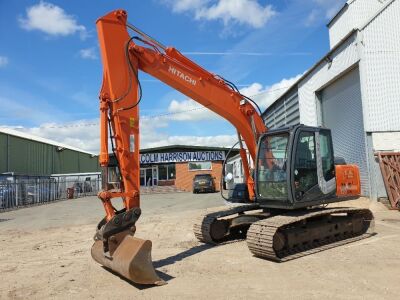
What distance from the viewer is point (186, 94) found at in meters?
8.77

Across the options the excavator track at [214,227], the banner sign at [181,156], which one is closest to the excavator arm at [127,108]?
the excavator track at [214,227]

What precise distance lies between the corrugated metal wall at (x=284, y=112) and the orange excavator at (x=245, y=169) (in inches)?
541

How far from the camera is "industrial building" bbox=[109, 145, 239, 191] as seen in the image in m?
45.0

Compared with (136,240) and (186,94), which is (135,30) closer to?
(186,94)

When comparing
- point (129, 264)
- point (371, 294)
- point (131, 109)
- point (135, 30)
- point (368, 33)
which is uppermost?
point (368, 33)

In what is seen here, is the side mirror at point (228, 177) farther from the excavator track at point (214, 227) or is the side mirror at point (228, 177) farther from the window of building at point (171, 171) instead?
the window of building at point (171, 171)

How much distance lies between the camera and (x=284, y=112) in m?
25.8

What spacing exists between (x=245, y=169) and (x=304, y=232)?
6.72 feet

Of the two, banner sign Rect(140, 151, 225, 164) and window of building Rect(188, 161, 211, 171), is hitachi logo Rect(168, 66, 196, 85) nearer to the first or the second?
window of building Rect(188, 161, 211, 171)

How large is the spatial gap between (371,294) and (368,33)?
12.9m

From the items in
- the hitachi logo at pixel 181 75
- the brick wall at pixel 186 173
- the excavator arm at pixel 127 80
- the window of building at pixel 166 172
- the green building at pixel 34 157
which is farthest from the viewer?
the window of building at pixel 166 172

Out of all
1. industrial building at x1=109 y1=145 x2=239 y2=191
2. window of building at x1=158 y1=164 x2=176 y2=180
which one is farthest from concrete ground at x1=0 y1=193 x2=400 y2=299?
window of building at x1=158 y1=164 x2=176 y2=180

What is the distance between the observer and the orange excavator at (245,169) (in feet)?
22.6

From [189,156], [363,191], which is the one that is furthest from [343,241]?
[189,156]
